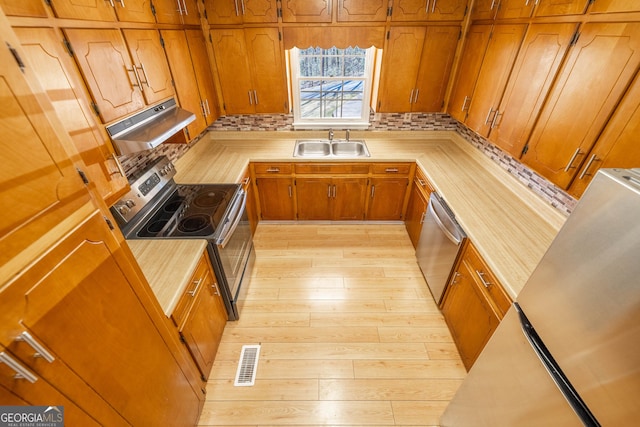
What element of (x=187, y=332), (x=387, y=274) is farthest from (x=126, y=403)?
(x=387, y=274)

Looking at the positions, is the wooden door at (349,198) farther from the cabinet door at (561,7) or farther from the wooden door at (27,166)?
the wooden door at (27,166)

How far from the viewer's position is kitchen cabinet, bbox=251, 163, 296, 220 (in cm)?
291

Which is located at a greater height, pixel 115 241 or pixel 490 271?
pixel 115 241

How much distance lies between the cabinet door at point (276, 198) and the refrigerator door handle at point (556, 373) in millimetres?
2389

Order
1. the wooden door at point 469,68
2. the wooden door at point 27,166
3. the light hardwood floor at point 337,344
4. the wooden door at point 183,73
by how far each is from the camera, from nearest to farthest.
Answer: the wooden door at point 27,166
the light hardwood floor at point 337,344
the wooden door at point 183,73
the wooden door at point 469,68

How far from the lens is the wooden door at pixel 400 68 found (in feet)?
8.36

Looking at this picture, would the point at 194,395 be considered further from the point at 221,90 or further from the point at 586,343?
the point at 221,90

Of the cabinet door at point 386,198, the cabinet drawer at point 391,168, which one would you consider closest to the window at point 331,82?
the cabinet drawer at point 391,168

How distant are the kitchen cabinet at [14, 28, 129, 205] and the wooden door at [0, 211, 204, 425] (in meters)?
0.36

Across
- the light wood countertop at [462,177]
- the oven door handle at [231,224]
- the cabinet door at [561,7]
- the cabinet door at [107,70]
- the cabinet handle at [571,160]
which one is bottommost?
the oven door handle at [231,224]

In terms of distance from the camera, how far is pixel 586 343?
0.73 metres

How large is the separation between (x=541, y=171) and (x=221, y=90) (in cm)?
279

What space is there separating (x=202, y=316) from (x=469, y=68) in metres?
2.92

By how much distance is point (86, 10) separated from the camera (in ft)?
4.20
